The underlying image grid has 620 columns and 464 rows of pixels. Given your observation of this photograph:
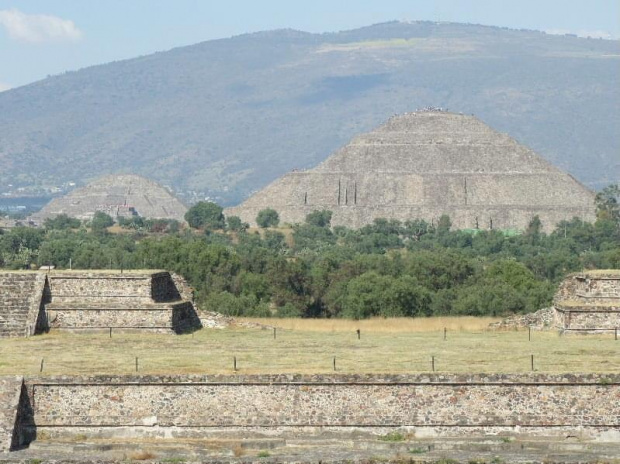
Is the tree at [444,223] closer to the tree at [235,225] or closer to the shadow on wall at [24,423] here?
the tree at [235,225]

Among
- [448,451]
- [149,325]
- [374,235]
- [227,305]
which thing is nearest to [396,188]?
[374,235]

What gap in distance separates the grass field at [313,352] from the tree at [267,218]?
13123 centimetres

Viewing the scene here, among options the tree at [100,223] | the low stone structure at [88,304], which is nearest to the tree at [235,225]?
the tree at [100,223]

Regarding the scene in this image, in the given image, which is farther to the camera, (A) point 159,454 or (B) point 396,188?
(B) point 396,188

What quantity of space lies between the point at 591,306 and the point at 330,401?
1172cm

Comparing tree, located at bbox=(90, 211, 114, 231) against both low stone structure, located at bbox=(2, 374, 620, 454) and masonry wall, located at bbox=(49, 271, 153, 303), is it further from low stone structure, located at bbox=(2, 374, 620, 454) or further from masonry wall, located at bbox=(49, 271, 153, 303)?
low stone structure, located at bbox=(2, 374, 620, 454)

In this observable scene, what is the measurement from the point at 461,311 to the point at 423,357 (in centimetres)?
2311

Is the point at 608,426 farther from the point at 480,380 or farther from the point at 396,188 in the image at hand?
the point at 396,188

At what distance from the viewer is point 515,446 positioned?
34594 millimetres

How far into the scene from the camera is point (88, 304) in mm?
47000

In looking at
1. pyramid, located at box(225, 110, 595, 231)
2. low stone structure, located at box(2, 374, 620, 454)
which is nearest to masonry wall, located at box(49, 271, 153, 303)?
low stone structure, located at box(2, 374, 620, 454)

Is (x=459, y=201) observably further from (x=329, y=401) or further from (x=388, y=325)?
(x=329, y=401)

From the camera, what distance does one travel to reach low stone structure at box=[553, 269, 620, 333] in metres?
45.1

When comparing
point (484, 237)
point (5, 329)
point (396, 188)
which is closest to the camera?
point (5, 329)
